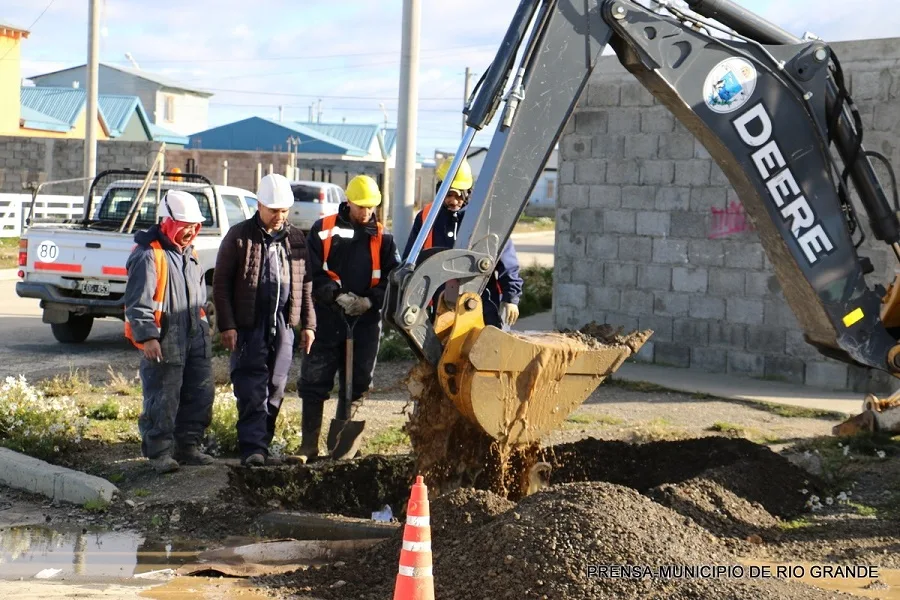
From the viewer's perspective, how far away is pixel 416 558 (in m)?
4.67

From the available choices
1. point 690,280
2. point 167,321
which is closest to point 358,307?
point 167,321

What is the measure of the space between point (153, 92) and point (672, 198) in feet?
239

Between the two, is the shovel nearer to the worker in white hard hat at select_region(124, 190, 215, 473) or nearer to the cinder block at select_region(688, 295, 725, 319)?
the worker in white hard hat at select_region(124, 190, 215, 473)

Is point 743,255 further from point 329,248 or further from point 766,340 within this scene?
point 329,248

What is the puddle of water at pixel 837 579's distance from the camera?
5688mm

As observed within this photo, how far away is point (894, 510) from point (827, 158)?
2327 mm

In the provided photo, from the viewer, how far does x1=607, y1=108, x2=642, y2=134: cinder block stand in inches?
502

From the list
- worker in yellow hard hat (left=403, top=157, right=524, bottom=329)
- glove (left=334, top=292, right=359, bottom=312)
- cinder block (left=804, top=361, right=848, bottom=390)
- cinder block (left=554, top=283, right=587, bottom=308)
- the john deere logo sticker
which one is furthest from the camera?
cinder block (left=554, top=283, right=587, bottom=308)

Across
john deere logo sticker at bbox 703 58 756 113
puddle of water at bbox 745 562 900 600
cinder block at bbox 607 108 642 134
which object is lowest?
puddle of water at bbox 745 562 900 600

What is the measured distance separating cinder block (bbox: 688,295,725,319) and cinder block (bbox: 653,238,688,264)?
1.49 feet

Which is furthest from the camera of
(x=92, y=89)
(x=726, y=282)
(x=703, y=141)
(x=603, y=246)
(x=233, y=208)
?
(x=92, y=89)

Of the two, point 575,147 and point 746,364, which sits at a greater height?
point 575,147

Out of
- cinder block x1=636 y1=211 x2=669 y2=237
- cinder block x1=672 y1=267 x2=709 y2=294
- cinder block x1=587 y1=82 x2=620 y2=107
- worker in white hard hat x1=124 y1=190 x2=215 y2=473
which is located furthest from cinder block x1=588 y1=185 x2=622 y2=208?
worker in white hard hat x1=124 y1=190 x2=215 y2=473

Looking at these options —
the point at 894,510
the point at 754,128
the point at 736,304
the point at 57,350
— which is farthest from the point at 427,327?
the point at 57,350
